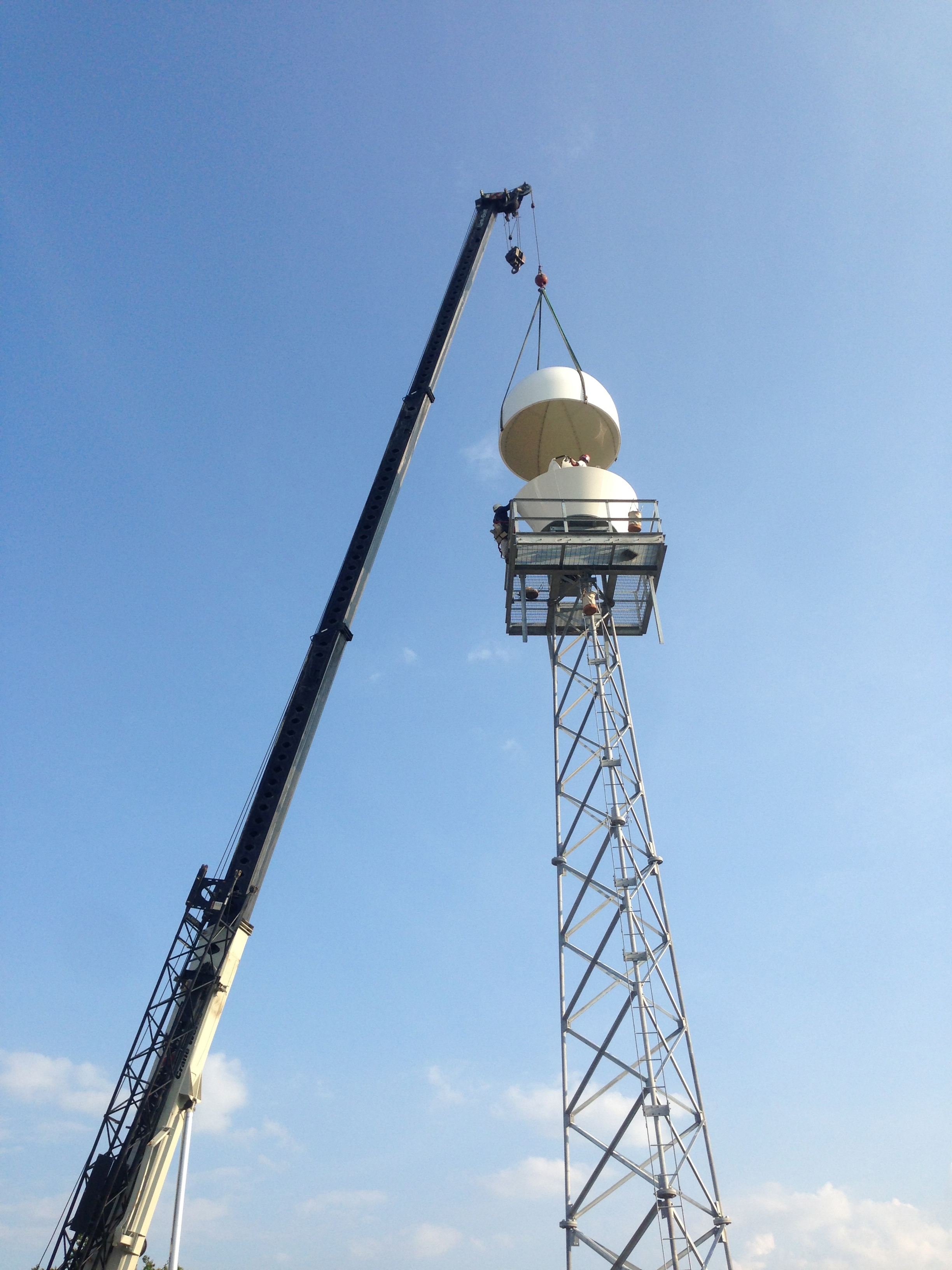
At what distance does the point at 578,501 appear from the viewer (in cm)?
2819

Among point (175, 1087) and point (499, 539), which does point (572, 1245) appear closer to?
point (175, 1087)

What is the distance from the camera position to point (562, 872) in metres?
23.9

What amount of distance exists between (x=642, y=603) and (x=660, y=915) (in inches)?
386

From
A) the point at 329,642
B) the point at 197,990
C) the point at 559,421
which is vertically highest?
the point at 559,421

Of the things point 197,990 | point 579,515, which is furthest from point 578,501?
point 197,990

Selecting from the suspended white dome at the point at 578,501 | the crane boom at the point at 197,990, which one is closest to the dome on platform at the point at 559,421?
the suspended white dome at the point at 578,501

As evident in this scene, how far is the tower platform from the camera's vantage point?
1073 inches

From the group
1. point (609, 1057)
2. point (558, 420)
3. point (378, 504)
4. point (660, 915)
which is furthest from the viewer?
point (558, 420)

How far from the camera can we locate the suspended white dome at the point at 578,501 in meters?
Result: 27.9

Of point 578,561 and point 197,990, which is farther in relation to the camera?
point 578,561

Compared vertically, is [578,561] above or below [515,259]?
below

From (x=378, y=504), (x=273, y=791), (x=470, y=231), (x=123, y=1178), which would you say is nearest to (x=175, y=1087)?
(x=123, y=1178)

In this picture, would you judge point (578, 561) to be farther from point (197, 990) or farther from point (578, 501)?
point (197, 990)

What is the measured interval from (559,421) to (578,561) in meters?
6.44
